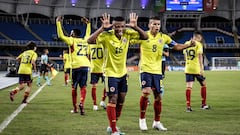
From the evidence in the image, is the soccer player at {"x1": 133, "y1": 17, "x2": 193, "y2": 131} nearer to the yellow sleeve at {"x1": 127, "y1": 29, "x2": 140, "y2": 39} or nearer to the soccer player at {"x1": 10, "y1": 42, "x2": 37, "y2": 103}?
the yellow sleeve at {"x1": 127, "y1": 29, "x2": 140, "y2": 39}

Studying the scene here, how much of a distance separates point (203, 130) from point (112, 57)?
2409 mm

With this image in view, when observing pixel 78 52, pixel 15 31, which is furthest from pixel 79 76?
pixel 15 31

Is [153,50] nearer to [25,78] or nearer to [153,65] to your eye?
[153,65]

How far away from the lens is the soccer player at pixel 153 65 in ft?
27.7

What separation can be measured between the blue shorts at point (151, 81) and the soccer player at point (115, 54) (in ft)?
2.93

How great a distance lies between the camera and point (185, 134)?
7695 mm

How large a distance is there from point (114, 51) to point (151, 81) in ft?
4.53

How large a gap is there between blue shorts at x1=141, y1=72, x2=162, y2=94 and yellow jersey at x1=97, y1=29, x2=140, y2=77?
959mm

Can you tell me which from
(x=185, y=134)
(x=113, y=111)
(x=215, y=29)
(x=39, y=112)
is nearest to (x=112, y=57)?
(x=113, y=111)

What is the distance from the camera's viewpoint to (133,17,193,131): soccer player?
27.7 feet

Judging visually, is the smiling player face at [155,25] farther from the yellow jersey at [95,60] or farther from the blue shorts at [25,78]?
the blue shorts at [25,78]

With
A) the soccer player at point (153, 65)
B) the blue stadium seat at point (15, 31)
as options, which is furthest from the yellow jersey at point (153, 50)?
the blue stadium seat at point (15, 31)

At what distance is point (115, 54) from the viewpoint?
753 cm

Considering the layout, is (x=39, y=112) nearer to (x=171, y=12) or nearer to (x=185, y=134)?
(x=185, y=134)
